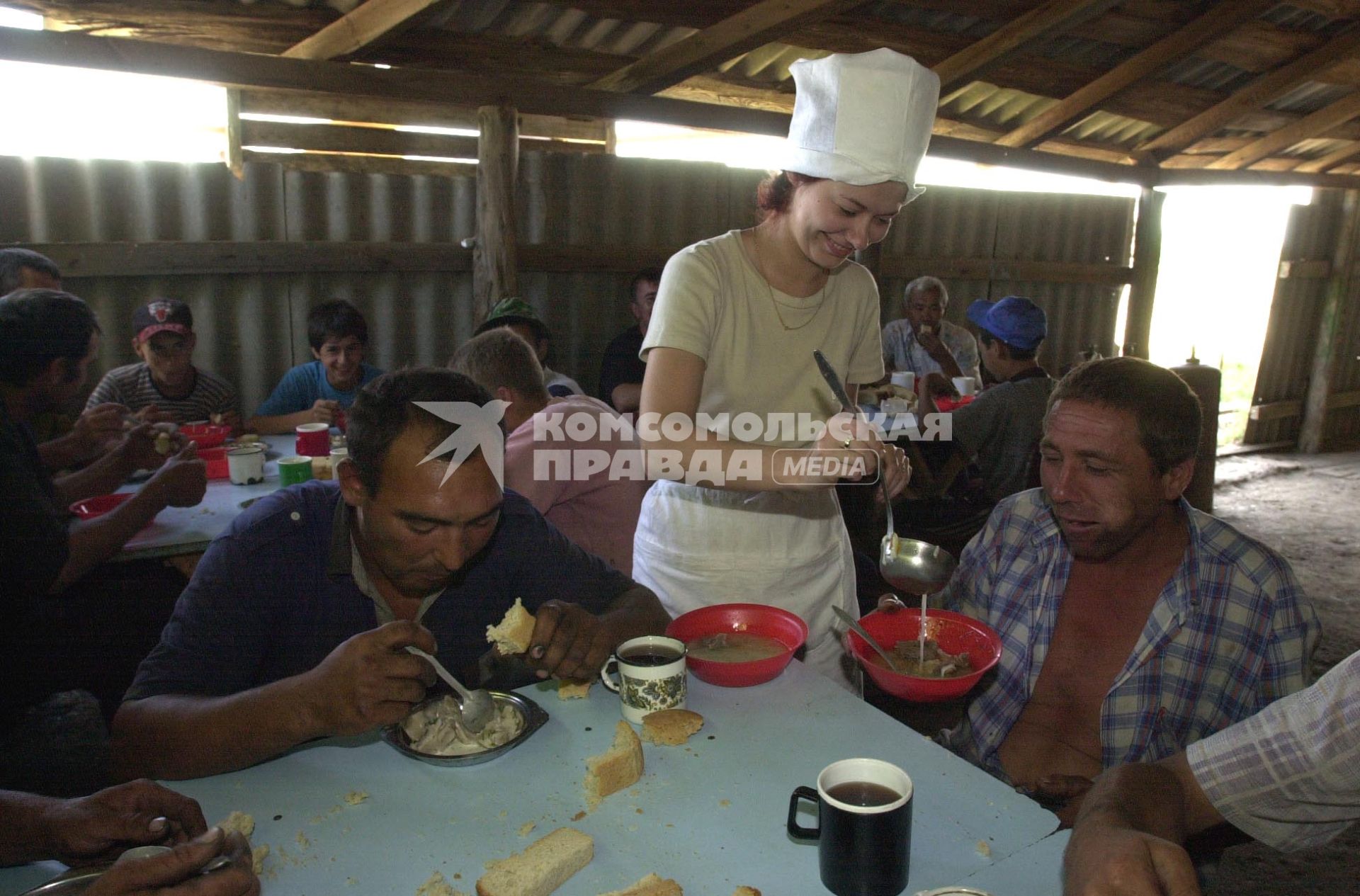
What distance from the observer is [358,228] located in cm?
579

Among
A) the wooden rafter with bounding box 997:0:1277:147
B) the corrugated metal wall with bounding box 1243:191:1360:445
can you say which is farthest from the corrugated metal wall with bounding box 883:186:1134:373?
the corrugated metal wall with bounding box 1243:191:1360:445

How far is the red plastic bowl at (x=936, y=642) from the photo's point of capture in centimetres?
183

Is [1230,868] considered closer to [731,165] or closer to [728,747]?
[728,747]

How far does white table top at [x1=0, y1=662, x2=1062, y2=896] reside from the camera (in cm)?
139

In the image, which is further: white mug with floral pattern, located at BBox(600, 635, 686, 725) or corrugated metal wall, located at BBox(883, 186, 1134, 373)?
corrugated metal wall, located at BBox(883, 186, 1134, 373)

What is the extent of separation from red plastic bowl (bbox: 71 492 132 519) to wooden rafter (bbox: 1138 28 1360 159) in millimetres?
8787

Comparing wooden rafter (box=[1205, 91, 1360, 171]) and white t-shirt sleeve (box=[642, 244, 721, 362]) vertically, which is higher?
wooden rafter (box=[1205, 91, 1360, 171])

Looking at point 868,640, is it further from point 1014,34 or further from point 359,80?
point 1014,34

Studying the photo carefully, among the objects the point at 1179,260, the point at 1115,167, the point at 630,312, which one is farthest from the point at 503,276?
the point at 1179,260

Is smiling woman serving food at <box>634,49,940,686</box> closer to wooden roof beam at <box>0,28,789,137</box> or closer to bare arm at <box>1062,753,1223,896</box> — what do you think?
bare arm at <box>1062,753,1223,896</box>

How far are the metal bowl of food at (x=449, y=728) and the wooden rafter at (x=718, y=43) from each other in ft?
14.6

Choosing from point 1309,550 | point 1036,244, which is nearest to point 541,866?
point 1309,550

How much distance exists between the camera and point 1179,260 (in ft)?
46.1

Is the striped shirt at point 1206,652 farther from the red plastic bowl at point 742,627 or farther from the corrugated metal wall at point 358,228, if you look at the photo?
the corrugated metal wall at point 358,228
